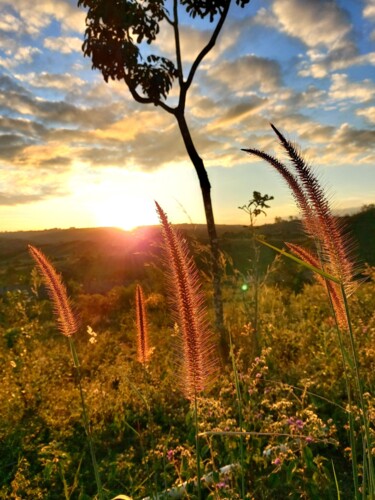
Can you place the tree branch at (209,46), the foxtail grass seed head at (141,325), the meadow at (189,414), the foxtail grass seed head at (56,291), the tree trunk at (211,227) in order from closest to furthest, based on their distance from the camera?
the foxtail grass seed head at (56,291) → the foxtail grass seed head at (141,325) → the meadow at (189,414) → the tree trunk at (211,227) → the tree branch at (209,46)

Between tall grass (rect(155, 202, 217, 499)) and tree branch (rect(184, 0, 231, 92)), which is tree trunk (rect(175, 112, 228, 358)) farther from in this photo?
tall grass (rect(155, 202, 217, 499))

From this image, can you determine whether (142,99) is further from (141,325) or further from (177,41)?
(141,325)

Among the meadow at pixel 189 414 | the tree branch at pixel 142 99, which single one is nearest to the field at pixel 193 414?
the meadow at pixel 189 414

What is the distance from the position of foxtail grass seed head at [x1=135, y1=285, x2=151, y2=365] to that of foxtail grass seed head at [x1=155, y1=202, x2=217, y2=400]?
65 centimetres

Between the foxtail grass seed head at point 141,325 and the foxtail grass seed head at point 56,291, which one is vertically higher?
the foxtail grass seed head at point 56,291

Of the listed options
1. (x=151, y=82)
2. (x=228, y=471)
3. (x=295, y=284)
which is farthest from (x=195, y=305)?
(x=295, y=284)

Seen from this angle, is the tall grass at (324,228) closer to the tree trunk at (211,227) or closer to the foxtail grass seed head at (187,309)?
the foxtail grass seed head at (187,309)

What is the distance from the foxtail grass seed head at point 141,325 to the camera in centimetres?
239

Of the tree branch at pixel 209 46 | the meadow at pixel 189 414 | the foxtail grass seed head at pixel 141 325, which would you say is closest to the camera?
the foxtail grass seed head at pixel 141 325

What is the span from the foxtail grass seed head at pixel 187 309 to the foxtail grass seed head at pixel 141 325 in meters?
0.65

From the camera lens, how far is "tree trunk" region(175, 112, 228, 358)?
843 centimetres

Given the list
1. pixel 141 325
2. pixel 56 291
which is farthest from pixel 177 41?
pixel 56 291

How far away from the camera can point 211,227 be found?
8805 mm

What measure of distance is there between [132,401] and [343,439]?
267 cm
